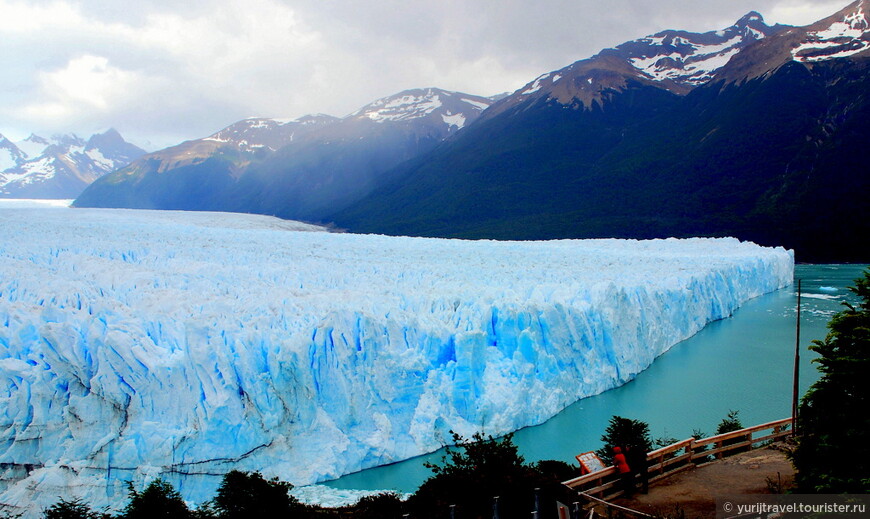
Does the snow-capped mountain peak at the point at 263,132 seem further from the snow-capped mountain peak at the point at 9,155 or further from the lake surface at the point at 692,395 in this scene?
the lake surface at the point at 692,395

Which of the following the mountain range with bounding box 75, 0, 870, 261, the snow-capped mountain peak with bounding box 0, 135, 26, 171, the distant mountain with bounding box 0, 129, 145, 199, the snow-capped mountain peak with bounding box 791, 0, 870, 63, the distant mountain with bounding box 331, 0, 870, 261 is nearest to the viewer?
the distant mountain with bounding box 331, 0, 870, 261

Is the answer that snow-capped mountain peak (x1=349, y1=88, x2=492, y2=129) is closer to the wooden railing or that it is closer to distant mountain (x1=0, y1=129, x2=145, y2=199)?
distant mountain (x1=0, y1=129, x2=145, y2=199)

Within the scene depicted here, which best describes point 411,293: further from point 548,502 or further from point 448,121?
point 448,121

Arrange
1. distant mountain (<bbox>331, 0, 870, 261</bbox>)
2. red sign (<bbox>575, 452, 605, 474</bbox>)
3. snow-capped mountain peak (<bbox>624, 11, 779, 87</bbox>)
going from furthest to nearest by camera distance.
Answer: snow-capped mountain peak (<bbox>624, 11, 779, 87</bbox>), distant mountain (<bbox>331, 0, 870, 261</bbox>), red sign (<bbox>575, 452, 605, 474</bbox>)

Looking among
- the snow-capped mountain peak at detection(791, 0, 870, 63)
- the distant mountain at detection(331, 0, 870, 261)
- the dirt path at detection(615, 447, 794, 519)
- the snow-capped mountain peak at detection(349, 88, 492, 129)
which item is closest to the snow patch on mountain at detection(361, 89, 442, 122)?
the snow-capped mountain peak at detection(349, 88, 492, 129)

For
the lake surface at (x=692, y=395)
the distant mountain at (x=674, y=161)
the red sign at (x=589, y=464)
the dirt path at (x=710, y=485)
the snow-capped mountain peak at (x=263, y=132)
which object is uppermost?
the snow-capped mountain peak at (x=263, y=132)

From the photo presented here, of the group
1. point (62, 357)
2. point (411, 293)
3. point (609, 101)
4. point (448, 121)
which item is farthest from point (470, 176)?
point (62, 357)

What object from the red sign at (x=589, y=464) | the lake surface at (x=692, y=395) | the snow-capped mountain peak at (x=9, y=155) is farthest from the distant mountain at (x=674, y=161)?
the snow-capped mountain peak at (x=9, y=155)
